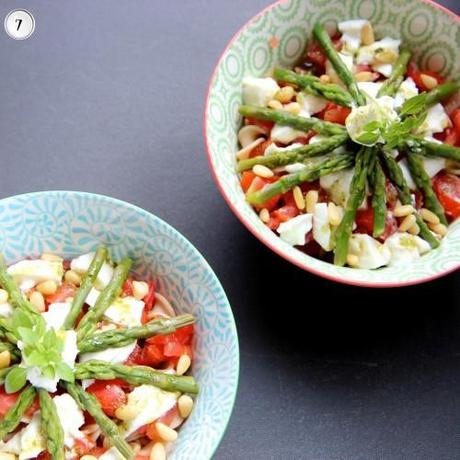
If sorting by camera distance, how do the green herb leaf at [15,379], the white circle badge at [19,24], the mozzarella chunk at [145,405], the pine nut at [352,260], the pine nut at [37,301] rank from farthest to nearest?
the white circle badge at [19,24] → the pine nut at [352,260] → the pine nut at [37,301] → the mozzarella chunk at [145,405] → the green herb leaf at [15,379]

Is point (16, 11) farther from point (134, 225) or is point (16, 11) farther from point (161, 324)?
point (161, 324)

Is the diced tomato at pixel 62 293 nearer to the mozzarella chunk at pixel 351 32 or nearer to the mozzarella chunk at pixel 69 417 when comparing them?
the mozzarella chunk at pixel 69 417

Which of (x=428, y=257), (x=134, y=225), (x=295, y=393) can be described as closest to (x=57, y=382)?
(x=134, y=225)

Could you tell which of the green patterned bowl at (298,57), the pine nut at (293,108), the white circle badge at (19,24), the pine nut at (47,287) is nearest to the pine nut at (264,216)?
the green patterned bowl at (298,57)

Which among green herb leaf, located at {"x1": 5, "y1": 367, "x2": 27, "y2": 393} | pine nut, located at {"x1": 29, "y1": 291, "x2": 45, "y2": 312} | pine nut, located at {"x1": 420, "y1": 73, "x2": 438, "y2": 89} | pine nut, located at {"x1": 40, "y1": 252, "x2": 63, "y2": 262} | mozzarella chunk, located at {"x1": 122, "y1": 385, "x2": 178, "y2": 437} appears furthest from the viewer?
pine nut, located at {"x1": 420, "y1": 73, "x2": 438, "y2": 89}

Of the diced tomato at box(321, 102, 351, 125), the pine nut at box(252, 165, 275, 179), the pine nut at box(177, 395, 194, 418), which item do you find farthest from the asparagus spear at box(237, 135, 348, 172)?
the pine nut at box(177, 395, 194, 418)

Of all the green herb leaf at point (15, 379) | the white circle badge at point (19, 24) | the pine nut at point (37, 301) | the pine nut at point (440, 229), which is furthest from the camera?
the white circle badge at point (19, 24)

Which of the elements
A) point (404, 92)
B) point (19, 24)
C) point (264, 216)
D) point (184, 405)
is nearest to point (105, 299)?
point (184, 405)

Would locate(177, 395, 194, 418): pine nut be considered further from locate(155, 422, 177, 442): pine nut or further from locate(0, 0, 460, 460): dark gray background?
locate(0, 0, 460, 460): dark gray background
